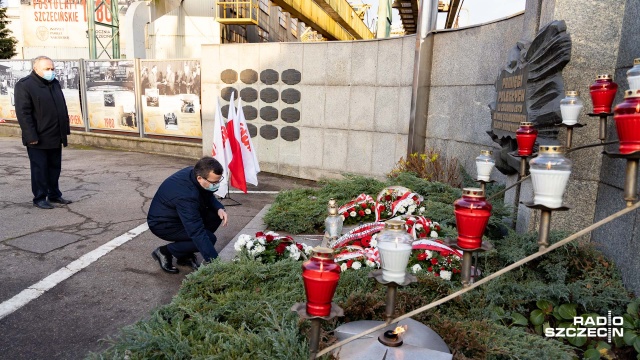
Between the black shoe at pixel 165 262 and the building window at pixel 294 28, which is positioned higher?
the building window at pixel 294 28

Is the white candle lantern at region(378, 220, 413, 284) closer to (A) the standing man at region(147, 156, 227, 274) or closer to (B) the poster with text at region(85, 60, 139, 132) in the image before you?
(A) the standing man at region(147, 156, 227, 274)

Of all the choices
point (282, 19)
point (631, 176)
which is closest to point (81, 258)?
point (631, 176)

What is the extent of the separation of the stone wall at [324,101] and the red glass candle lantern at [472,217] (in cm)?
619

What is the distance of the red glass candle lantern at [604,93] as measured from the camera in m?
2.97

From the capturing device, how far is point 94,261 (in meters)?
4.51

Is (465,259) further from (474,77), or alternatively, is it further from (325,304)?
(474,77)

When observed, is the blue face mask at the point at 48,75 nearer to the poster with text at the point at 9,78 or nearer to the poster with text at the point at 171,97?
the poster with text at the point at 171,97

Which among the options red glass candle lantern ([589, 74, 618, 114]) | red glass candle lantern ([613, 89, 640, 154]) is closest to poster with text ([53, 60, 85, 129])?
red glass candle lantern ([589, 74, 618, 114])

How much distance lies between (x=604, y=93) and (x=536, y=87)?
77 cm

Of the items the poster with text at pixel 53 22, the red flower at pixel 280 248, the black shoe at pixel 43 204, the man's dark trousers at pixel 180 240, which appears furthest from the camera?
the poster with text at pixel 53 22

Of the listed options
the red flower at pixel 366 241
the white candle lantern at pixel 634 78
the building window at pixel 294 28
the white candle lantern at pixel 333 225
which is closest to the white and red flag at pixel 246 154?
the white candle lantern at pixel 333 225

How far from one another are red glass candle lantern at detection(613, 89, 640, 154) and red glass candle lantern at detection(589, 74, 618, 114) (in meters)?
1.50

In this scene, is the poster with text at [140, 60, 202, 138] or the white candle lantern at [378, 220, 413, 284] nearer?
the white candle lantern at [378, 220, 413, 284]

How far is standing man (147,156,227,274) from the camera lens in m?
3.87
